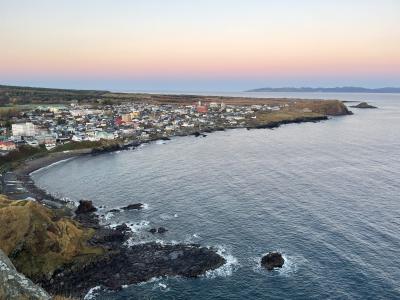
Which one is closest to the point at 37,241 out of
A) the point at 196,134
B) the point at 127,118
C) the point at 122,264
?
the point at 122,264

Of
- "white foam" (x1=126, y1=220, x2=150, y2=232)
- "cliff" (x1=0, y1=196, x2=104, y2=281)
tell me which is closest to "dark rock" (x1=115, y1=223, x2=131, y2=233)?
"white foam" (x1=126, y1=220, x2=150, y2=232)

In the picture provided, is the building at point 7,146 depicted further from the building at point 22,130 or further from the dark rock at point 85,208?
the dark rock at point 85,208

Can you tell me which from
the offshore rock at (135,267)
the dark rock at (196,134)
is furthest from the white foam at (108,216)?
the dark rock at (196,134)

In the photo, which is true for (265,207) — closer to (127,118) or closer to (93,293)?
(93,293)

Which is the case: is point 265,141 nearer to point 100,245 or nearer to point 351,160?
point 351,160

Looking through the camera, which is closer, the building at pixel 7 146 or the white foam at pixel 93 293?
the white foam at pixel 93 293
